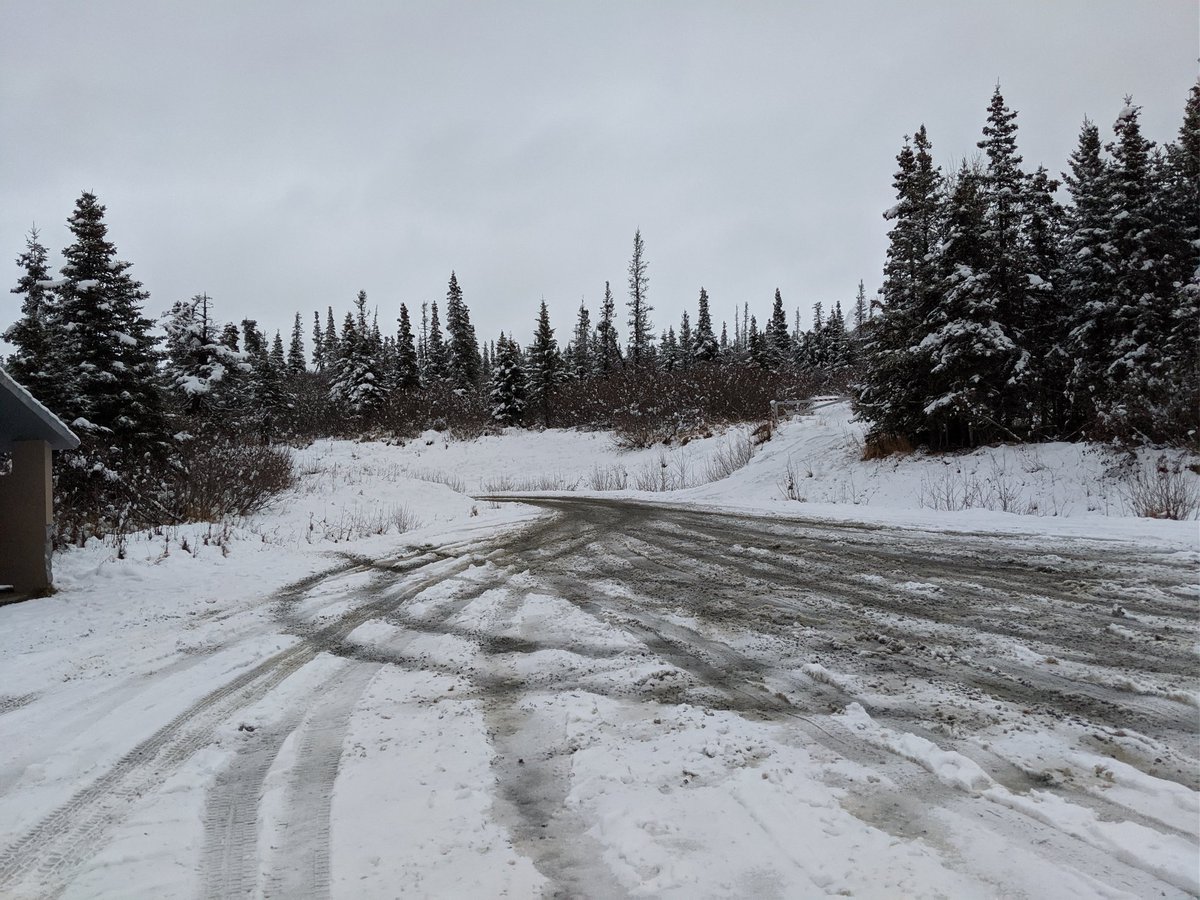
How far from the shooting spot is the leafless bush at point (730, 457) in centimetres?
1934

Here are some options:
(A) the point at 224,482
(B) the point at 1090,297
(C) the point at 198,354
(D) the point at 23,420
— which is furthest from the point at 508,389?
(D) the point at 23,420

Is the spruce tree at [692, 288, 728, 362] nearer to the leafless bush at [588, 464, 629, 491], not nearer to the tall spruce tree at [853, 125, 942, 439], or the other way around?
the leafless bush at [588, 464, 629, 491]

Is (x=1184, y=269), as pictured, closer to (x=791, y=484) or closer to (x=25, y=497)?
(x=791, y=484)

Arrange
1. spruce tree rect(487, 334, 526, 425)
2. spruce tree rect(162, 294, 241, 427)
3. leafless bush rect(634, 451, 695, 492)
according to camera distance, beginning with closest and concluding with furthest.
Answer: leafless bush rect(634, 451, 695, 492) < spruce tree rect(162, 294, 241, 427) < spruce tree rect(487, 334, 526, 425)

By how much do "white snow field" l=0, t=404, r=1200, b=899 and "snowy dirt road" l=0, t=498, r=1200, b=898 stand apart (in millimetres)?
14

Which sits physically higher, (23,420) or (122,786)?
(23,420)

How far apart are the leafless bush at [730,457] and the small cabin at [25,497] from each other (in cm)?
1597

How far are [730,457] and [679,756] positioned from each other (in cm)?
1828

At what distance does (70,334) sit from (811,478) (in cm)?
2075

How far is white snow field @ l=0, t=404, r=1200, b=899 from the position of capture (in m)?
1.89

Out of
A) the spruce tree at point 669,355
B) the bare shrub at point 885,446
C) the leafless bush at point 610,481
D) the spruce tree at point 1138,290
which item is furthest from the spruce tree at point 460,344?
the spruce tree at point 1138,290

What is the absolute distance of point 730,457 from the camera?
20219 mm

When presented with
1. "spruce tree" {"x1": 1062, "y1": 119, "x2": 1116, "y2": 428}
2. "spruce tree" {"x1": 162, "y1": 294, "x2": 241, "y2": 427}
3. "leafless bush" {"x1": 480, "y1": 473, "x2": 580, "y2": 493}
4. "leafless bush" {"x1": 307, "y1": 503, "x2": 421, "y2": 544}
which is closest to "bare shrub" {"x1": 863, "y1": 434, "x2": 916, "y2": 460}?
"spruce tree" {"x1": 1062, "y1": 119, "x2": 1116, "y2": 428}

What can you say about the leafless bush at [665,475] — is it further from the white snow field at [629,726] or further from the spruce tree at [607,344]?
the spruce tree at [607,344]
